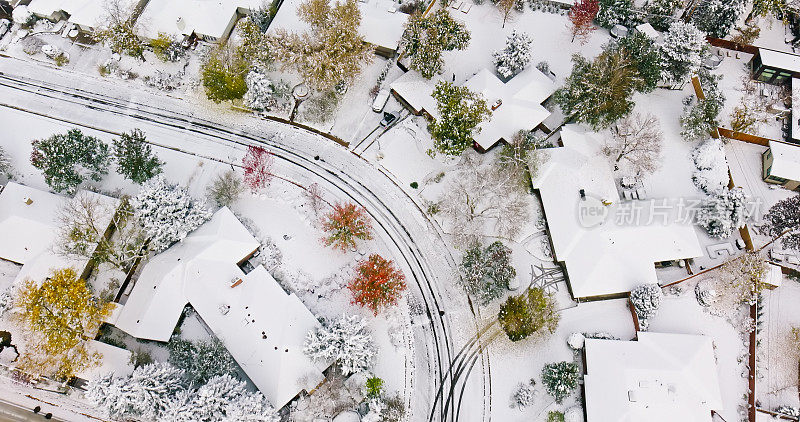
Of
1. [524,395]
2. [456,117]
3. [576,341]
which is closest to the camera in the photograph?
[524,395]

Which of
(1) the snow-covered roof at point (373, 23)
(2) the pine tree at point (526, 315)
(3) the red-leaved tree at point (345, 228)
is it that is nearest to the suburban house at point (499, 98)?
(1) the snow-covered roof at point (373, 23)

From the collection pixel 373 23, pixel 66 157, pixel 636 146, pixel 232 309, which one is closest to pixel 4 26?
pixel 66 157

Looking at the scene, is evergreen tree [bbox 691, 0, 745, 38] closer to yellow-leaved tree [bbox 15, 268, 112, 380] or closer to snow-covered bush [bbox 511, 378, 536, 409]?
snow-covered bush [bbox 511, 378, 536, 409]

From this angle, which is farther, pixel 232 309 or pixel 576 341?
pixel 576 341

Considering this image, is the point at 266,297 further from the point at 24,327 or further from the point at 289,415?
the point at 24,327

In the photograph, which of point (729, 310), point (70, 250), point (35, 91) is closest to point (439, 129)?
point (729, 310)

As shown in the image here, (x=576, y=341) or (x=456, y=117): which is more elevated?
Result: (x=456, y=117)

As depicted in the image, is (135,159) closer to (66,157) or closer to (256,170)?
(66,157)
